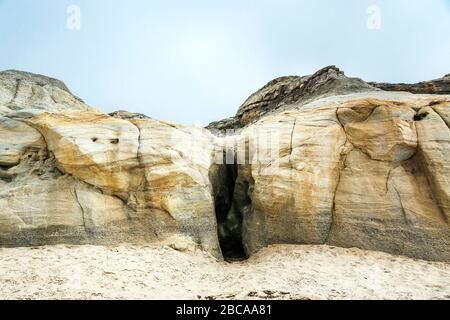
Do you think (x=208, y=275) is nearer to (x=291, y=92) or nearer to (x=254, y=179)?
(x=254, y=179)

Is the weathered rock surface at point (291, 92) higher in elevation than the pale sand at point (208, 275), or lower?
higher

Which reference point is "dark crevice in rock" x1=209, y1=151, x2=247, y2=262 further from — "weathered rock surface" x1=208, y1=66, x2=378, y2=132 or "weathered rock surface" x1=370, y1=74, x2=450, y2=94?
"weathered rock surface" x1=370, y1=74, x2=450, y2=94

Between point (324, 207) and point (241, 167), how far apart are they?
356 centimetres

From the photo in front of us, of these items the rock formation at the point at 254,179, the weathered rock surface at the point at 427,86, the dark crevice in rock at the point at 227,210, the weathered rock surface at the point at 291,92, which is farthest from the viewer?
the weathered rock surface at the point at 427,86

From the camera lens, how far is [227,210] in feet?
54.8

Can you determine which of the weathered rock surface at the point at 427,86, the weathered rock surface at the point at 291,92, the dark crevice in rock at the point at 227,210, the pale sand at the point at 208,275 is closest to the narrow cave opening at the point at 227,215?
the dark crevice in rock at the point at 227,210

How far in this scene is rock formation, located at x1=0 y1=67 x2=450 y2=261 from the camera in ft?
41.2

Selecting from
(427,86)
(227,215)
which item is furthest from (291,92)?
(227,215)

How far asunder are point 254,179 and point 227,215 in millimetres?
2419

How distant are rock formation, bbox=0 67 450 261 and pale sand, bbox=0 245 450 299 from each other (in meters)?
0.74

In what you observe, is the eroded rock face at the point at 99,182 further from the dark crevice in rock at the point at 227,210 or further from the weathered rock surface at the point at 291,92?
the weathered rock surface at the point at 291,92

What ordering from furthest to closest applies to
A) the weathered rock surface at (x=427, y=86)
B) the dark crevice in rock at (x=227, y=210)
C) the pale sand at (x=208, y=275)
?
the weathered rock surface at (x=427, y=86) < the dark crevice in rock at (x=227, y=210) < the pale sand at (x=208, y=275)

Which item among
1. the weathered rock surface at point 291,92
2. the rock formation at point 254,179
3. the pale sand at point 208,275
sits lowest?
the pale sand at point 208,275

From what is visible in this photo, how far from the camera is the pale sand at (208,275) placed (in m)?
9.67
